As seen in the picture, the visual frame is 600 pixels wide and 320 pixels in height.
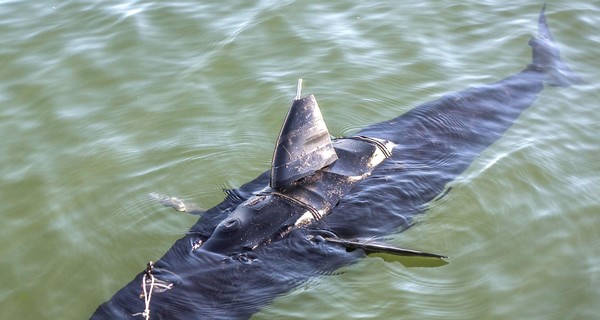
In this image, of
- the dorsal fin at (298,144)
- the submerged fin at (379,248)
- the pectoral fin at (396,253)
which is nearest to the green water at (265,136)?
the pectoral fin at (396,253)

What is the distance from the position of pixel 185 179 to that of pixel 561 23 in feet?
17.7

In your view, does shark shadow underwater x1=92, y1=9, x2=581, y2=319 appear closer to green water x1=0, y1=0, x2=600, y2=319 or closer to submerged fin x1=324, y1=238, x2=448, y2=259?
submerged fin x1=324, y1=238, x2=448, y2=259

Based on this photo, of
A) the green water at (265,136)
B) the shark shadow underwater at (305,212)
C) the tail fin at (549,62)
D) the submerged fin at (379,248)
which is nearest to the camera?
the shark shadow underwater at (305,212)

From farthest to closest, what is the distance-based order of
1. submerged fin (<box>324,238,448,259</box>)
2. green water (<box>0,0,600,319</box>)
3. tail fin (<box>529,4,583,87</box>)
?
tail fin (<box>529,4,583,87</box>) < green water (<box>0,0,600,319</box>) < submerged fin (<box>324,238,448,259</box>)

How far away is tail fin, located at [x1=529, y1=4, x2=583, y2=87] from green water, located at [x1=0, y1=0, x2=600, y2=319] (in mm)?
157

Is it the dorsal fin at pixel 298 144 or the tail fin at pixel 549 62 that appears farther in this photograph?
the tail fin at pixel 549 62

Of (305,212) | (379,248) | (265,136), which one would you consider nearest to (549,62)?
(265,136)

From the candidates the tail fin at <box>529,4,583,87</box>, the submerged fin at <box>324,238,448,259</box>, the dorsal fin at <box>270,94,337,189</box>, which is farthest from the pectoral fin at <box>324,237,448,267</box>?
the tail fin at <box>529,4,583,87</box>

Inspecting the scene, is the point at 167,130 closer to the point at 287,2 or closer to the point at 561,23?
the point at 287,2

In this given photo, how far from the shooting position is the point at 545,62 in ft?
29.8

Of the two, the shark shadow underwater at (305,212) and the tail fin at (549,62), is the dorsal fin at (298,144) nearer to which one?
the shark shadow underwater at (305,212)

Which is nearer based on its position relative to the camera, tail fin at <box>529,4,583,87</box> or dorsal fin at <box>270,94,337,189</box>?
dorsal fin at <box>270,94,337,189</box>

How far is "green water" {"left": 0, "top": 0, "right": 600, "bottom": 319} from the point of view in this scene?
6359 mm

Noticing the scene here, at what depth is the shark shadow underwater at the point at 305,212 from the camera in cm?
585
